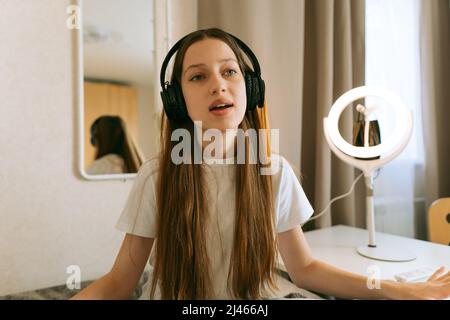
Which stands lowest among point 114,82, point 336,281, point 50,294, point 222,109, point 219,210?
point 50,294

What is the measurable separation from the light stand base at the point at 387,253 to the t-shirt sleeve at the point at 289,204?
32cm

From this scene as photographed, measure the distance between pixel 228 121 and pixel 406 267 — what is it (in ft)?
1.97

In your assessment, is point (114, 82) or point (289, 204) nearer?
point (289, 204)

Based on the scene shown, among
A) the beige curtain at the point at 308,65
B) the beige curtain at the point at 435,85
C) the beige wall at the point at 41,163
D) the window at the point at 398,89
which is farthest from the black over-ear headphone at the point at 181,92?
the beige curtain at the point at 435,85

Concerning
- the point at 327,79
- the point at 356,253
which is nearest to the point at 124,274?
the point at 356,253

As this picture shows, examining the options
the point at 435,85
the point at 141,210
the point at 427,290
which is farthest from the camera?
the point at 435,85

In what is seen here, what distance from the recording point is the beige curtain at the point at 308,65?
2.44ft

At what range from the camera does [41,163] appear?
0.77m

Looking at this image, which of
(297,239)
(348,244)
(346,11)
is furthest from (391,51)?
(297,239)

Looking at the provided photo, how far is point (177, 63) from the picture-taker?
1.70 feet

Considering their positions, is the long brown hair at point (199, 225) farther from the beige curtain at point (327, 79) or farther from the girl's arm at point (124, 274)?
the beige curtain at point (327, 79)

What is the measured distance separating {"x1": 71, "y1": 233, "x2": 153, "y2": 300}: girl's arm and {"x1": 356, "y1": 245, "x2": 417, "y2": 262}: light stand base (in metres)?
0.58

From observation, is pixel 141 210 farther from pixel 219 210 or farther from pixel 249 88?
pixel 249 88

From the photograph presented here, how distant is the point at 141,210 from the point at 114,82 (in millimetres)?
409
